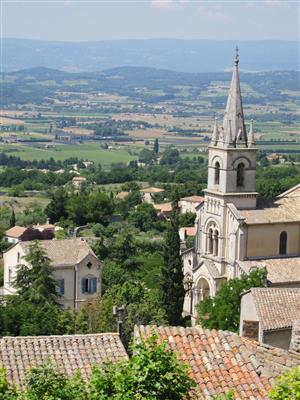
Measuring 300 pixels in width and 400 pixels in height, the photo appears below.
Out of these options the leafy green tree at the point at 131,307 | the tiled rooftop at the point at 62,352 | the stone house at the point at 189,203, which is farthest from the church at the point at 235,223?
the stone house at the point at 189,203

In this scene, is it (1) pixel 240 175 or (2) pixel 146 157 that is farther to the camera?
(2) pixel 146 157

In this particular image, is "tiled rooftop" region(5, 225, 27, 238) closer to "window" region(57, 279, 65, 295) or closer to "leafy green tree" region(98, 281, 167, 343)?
"window" region(57, 279, 65, 295)

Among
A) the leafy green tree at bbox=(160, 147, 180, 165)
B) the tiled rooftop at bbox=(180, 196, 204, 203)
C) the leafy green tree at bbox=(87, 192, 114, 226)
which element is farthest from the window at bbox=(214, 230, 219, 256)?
the leafy green tree at bbox=(160, 147, 180, 165)

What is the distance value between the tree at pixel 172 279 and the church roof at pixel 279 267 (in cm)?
296

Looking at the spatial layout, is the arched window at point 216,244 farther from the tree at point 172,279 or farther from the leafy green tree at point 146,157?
the leafy green tree at point 146,157

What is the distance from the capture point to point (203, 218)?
46.4 m

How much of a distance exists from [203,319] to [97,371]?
22004 millimetres

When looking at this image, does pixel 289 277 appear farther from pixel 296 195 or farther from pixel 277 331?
pixel 277 331

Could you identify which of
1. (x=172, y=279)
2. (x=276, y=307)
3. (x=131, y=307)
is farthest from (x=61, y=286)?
(x=276, y=307)

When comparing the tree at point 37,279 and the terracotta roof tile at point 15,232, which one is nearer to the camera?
the tree at point 37,279

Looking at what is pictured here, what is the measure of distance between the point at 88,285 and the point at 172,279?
3.99 meters

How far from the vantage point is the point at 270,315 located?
24.5 metres

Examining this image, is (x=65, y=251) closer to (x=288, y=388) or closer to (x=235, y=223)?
(x=235, y=223)

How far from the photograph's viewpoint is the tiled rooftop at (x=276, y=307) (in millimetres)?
24344
